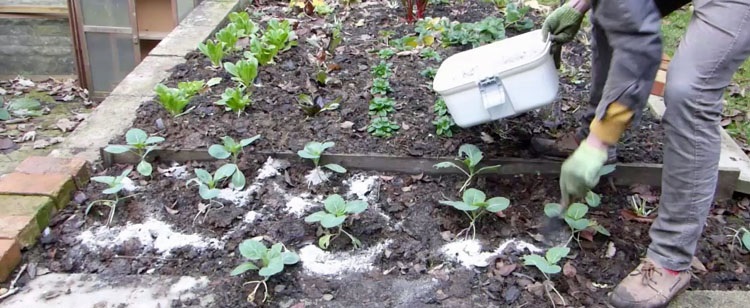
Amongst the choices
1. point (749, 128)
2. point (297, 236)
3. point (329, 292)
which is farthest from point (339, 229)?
point (749, 128)

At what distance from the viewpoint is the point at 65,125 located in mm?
3414

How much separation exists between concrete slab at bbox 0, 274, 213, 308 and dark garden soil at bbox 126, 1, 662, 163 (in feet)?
2.34

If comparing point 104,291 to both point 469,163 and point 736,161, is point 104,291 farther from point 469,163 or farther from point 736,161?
point 736,161

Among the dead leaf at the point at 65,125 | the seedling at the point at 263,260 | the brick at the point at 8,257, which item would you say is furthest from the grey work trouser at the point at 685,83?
the dead leaf at the point at 65,125

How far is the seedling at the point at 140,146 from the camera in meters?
2.39

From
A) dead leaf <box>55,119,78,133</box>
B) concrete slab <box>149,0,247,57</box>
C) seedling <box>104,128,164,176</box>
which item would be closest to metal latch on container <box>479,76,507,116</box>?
seedling <box>104,128,164,176</box>

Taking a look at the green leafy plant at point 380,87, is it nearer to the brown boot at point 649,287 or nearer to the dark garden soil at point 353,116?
the dark garden soil at point 353,116

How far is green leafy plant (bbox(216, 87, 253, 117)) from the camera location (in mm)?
2754

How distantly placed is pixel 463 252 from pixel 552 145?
62 centimetres

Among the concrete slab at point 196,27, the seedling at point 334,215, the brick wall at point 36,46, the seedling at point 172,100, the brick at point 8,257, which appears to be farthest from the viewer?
the brick wall at point 36,46

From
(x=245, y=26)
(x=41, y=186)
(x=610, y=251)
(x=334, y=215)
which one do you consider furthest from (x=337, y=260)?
(x=245, y=26)

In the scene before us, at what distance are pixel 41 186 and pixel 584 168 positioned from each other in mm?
1684

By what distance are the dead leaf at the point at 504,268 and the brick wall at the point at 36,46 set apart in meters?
4.40

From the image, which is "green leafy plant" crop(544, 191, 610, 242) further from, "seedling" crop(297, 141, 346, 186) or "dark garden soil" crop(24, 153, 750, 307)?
"seedling" crop(297, 141, 346, 186)
